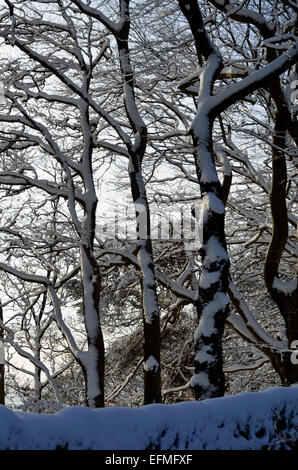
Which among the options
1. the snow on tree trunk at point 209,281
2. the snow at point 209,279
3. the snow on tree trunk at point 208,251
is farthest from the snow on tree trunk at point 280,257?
the snow at point 209,279

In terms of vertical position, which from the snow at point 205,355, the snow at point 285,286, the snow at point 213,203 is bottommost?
the snow at point 205,355

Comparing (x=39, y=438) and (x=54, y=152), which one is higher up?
(x=54, y=152)

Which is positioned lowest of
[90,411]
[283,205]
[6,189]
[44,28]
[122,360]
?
[122,360]

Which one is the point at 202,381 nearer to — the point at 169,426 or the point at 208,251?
the point at 208,251

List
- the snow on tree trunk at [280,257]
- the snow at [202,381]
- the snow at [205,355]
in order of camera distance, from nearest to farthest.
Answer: the snow at [202,381] → the snow at [205,355] → the snow on tree trunk at [280,257]

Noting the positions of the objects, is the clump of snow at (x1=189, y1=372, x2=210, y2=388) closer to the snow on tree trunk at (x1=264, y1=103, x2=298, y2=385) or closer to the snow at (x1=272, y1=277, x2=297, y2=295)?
the snow on tree trunk at (x1=264, y1=103, x2=298, y2=385)

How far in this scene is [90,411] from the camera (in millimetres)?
3723

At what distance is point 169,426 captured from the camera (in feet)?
13.1

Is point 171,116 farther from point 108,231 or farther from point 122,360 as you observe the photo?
point 122,360

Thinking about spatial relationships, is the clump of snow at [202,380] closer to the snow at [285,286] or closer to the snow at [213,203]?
the snow at [213,203]

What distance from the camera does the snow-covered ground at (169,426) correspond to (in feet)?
11.3

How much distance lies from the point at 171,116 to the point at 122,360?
8995 mm

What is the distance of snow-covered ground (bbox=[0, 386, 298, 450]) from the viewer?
345 centimetres
